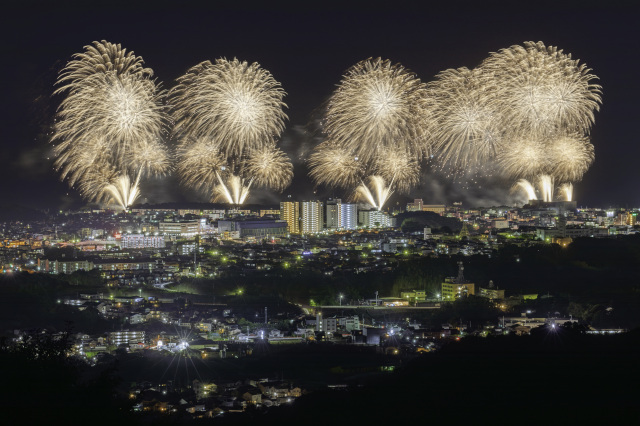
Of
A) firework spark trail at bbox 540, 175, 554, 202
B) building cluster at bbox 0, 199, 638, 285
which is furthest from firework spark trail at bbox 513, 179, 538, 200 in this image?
firework spark trail at bbox 540, 175, 554, 202

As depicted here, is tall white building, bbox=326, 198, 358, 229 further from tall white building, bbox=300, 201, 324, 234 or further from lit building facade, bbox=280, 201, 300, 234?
lit building facade, bbox=280, 201, 300, 234

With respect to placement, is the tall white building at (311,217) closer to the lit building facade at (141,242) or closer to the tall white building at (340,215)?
the tall white building at (340,215)

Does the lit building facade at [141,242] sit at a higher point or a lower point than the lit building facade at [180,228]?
lower

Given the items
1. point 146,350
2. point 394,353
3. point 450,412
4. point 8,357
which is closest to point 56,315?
point 146,350

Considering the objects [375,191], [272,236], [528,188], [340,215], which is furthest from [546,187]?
[272,236]

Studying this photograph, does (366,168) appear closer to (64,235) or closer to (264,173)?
(264,173)

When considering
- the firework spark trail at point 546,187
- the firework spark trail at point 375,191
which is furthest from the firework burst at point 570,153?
the firework spark trail at point 375,191
